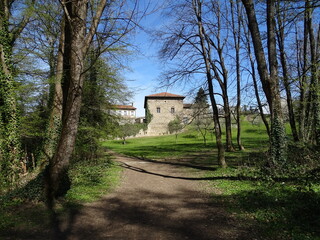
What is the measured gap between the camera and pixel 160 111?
4822 cm

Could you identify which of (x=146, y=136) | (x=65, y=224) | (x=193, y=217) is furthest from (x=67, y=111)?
(x=146, y=136)

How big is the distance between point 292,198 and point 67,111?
20.9ft

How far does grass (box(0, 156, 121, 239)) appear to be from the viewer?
4.44m

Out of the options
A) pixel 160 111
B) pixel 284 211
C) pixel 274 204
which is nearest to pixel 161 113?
pixel 160 111

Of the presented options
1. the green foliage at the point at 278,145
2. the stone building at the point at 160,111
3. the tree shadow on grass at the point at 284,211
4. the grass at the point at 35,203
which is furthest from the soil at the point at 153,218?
the stone building at the point at 160,111

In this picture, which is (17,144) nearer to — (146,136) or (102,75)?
(102,75)

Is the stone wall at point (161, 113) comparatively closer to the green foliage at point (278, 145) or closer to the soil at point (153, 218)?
the green foliage at point (278, 145)

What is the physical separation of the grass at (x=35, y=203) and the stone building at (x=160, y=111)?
3901cm

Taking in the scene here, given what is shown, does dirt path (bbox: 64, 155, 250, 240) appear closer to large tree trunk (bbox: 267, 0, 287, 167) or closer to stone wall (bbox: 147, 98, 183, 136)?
large tree trunk (bbox: 267, 0, 287, 167)

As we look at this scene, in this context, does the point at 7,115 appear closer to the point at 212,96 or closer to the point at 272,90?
the point at 212,96

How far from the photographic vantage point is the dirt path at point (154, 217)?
428 cm

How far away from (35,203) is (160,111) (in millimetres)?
42904

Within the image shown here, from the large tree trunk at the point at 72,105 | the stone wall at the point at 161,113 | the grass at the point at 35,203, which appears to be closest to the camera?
the grass at the point at 35,203

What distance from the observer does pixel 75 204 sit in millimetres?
5816
